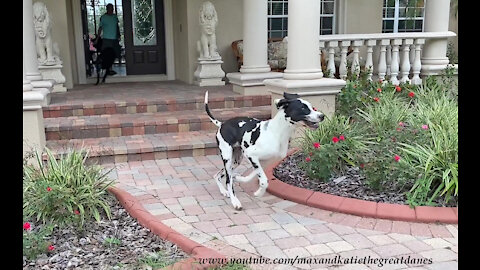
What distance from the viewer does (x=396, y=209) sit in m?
3.44

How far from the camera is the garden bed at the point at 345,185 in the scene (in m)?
3.65

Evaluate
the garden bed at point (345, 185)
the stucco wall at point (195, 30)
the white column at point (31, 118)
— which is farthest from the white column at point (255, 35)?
the white column at point (31, 118)

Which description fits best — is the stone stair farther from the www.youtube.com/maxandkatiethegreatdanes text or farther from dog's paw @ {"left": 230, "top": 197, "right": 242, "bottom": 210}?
the www.youtube.com/maxandkatiethegreatdanes text

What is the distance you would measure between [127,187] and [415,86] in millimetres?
4471

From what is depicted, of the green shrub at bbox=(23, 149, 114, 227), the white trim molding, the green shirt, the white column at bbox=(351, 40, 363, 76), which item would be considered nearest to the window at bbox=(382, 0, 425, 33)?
the white column at bbox=(351, 40, 363, 76)

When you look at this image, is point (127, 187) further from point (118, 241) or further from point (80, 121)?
point (80, 121)

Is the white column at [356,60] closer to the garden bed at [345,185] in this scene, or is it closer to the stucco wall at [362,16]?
the garden bed at [345,185]

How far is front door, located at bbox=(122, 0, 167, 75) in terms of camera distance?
9945 millimetres

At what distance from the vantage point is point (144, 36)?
10109mm

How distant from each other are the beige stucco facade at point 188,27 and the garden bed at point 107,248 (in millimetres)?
6161

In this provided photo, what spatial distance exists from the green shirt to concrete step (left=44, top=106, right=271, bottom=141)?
3300 mm

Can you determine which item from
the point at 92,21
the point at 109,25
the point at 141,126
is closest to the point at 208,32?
the point at 109,25

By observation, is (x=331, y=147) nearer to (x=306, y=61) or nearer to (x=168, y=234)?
(x=168, y=234)
